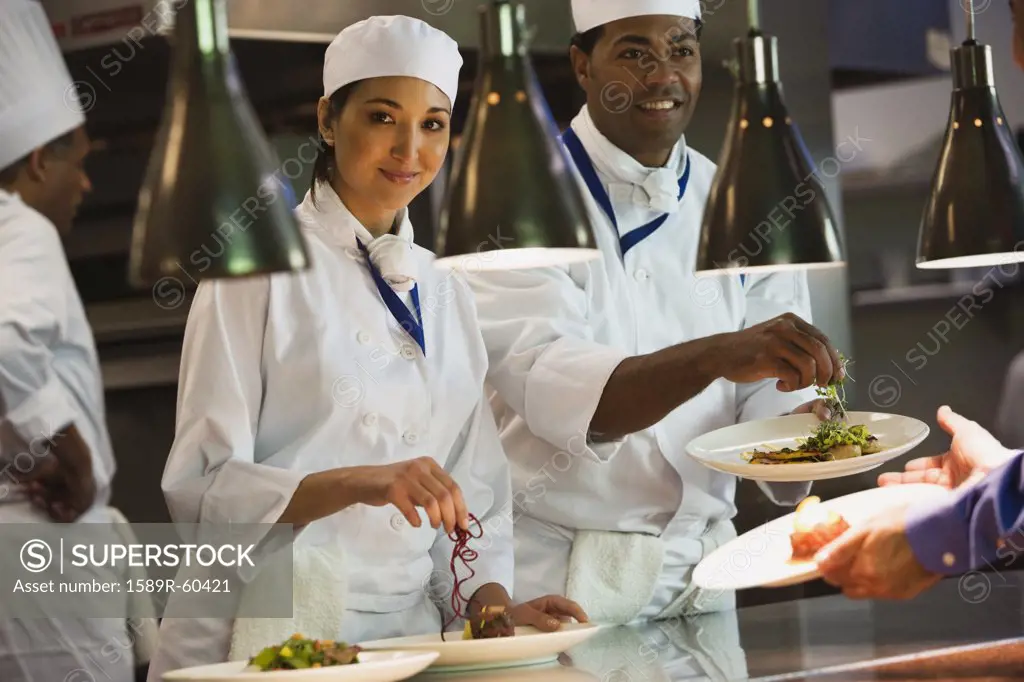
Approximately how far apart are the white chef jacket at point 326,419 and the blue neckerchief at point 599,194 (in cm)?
52

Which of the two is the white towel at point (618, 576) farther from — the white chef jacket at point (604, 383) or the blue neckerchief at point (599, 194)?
the blue neckerchief at point (599, 194)

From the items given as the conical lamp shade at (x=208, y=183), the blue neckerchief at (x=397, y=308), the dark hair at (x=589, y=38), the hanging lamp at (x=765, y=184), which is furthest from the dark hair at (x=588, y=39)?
the conical lamp shade at (x=208, y=183)

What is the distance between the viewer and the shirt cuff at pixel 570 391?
2.53 m

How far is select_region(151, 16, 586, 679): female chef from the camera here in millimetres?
2137

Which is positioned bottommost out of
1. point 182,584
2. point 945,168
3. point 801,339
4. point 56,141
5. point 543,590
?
point 543,590

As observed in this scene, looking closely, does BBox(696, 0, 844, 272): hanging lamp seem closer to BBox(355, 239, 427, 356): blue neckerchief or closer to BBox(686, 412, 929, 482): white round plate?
BBox(686, 412, 929, 482): white round plate

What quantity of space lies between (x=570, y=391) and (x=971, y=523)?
2.94 feet

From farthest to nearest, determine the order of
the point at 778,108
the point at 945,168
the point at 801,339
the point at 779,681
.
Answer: the point at 945,168, the point at 801,339, the point at 778,108, the point at 779,681

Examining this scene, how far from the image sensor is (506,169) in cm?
175

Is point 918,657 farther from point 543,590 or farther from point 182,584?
point 182,584

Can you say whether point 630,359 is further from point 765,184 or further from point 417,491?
point 417,491

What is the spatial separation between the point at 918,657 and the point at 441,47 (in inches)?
49.9

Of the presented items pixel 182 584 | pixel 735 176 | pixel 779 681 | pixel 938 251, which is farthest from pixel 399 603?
pixel 938 251

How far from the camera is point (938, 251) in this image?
2.56 meters
